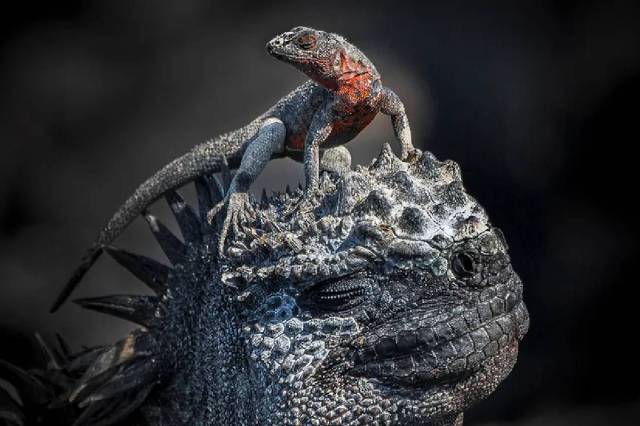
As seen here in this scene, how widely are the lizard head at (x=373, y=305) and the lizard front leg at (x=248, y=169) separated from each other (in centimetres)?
6

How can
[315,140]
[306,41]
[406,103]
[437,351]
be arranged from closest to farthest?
1. [437,351]
2. [306,41]
3. [315,140]
4. [406,103]

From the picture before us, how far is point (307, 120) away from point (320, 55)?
292 millimetres

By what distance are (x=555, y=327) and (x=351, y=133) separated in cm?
305

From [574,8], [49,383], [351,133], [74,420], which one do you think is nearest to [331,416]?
[351,133]

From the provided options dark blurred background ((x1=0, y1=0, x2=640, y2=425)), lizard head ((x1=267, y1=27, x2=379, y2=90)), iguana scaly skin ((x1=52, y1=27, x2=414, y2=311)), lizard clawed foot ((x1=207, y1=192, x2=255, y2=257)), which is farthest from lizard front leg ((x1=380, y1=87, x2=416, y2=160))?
dark blurred background ((x1=0, y1=0, x2=640, y2=425))

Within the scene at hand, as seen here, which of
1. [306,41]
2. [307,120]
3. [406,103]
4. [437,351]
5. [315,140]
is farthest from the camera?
[406,103]

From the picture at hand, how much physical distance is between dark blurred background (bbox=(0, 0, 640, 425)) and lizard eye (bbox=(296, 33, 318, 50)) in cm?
212

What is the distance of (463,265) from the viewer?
164cm

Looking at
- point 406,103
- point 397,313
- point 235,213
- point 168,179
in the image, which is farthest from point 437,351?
point 406,103

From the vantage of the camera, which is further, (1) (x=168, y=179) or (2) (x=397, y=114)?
(1) (x=168, y=179)

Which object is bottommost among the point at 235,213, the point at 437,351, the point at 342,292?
the point at 437,351

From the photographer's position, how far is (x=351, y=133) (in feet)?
6.78

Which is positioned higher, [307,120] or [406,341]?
[307,120]

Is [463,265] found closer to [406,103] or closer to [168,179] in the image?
[168,179]
